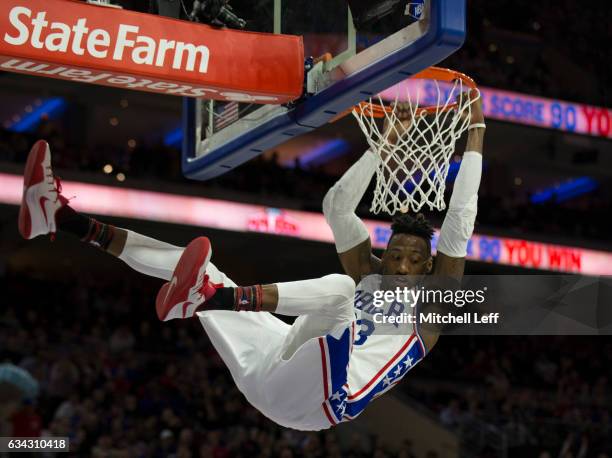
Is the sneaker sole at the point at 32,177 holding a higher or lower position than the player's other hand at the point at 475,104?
lower

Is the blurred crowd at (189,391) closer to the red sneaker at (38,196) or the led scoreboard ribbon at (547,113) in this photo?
the led scoreboard ribbon at (547,113)

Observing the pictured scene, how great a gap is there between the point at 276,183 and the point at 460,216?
1319cm

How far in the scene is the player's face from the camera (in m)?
6.43

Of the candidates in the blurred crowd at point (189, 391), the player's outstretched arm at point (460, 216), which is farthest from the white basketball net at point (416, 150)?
the blurred crowd at point (189, 391)

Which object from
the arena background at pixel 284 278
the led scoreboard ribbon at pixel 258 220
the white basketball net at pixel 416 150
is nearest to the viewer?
the white basketball net at pixel 416 150

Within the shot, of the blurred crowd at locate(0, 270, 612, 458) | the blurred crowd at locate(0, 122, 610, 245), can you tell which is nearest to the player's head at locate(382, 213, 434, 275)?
the blurred crowd at locate(0, 270, 612, 458)

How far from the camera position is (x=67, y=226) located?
5.91 m

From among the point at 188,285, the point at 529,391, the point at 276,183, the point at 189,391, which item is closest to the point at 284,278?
the point at 276,183

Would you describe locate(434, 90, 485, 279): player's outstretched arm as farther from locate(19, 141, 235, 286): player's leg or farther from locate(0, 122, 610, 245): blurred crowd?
locate(0, 122, 610, 245): blurred crowd

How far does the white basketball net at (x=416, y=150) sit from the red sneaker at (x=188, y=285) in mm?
1707

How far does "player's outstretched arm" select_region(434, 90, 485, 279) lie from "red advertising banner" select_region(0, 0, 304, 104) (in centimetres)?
112

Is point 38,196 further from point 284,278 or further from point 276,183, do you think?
point 284,278

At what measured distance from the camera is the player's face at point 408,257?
6.43 metres

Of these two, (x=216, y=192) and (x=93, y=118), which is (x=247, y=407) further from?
(x=93, y=118)
